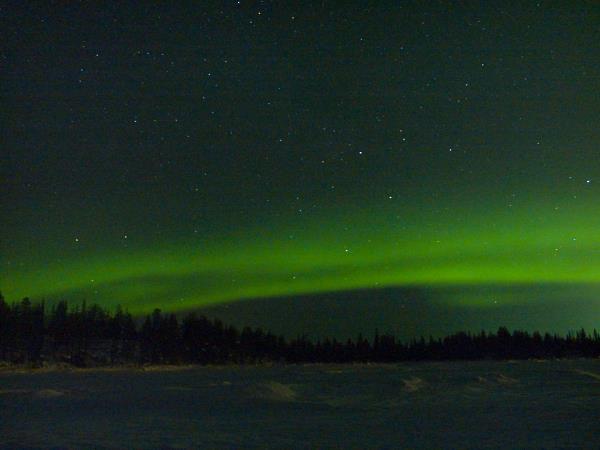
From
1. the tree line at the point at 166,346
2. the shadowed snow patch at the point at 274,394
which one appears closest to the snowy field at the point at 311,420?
the shadowed snow patch at the point at 274,394

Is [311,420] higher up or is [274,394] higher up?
[311,420]

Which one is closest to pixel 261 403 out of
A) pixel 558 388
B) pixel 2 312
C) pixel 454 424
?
pixel 454 424

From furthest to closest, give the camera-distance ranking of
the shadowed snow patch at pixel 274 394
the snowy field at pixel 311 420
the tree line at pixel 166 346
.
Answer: the tree line at pixel 166 346 → the shadowed snow patch at pixel 274 394 → the snowy field at pixel 311 420

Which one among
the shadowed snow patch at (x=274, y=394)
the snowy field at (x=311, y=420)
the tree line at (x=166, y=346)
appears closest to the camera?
the snowy field at (x=311, y=420)

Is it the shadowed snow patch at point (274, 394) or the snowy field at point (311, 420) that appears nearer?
the snowy field at point (311, 420)

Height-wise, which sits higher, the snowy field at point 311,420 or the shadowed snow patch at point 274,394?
the snowy field at point 311,420

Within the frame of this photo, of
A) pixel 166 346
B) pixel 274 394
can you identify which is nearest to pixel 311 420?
pixel 274 394

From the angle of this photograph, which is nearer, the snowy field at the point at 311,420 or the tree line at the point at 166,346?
the snowy field at the point at 311,420

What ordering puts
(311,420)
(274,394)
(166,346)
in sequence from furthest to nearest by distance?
(166,346), (274,394), (311,420)

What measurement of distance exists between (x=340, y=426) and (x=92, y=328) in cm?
14046

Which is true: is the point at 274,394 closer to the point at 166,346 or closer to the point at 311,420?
the point at 311,420

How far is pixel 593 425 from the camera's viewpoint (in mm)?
21844

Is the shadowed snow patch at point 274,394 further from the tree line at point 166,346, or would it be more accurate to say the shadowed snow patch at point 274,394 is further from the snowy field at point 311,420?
the tree line at point 166,346

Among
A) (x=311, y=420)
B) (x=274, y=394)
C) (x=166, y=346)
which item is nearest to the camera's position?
(x=311, y=420)
